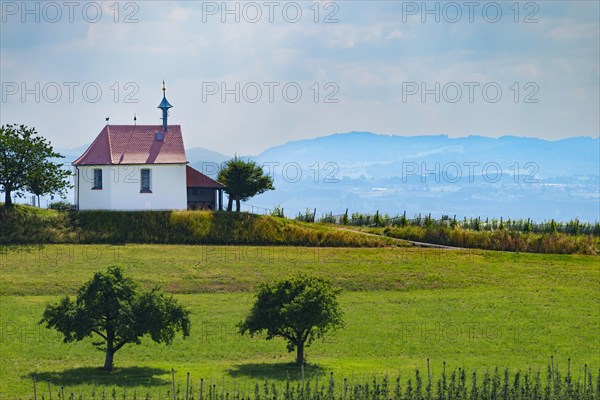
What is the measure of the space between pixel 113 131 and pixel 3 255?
48.6 feet

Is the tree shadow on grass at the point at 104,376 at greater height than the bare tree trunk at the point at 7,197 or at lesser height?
lesser

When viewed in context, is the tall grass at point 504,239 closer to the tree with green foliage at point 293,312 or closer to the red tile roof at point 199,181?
the red tile roof at point 199,181

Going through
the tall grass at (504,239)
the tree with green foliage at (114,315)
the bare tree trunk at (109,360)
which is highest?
the tall grass at (504,239)

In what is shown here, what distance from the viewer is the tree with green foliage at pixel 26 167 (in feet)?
242

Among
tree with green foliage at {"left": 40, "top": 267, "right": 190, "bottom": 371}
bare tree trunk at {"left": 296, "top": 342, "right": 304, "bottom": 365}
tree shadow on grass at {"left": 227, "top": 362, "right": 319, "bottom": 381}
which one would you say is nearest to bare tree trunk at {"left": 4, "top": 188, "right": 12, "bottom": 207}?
tree with green foliage at {"left": 40, "top": 267, "right": 190, "bottom": 371}

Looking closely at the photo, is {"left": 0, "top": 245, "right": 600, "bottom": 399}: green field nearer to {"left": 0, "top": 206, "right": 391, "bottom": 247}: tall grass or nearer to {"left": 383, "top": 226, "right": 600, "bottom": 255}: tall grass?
{"left": 0, "top": 206, "right": 391, "bottom": 247}: tall grass

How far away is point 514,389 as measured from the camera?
129 ft

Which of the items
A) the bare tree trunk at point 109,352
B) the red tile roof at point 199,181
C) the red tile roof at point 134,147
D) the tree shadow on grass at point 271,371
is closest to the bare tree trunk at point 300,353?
the tree shadow on grass at point 271,371

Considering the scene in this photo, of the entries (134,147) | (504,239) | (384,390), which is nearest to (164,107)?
(134,147)

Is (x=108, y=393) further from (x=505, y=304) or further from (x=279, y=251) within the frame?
(x=279, y=251)

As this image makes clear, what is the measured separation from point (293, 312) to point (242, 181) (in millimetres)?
33712

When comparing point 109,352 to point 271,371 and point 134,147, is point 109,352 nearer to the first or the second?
point 271,371

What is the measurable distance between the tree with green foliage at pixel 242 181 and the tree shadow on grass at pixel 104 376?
34859 millimetres

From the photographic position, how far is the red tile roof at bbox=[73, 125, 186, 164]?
76.6 meters
